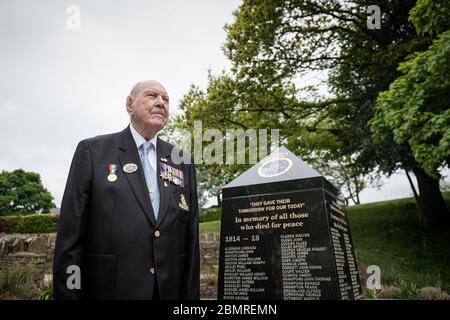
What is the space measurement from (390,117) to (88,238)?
787 centimetres

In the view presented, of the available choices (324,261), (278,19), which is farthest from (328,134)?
(324,261)

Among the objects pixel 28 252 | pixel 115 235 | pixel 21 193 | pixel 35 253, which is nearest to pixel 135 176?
pixel 115 235

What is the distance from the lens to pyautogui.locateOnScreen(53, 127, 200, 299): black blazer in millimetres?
2457

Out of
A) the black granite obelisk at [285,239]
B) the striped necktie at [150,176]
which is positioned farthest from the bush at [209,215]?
the striped necktie at [150,176]

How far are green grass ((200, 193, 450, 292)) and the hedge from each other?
14.8 meters

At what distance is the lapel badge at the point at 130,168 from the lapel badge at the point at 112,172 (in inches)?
3.0

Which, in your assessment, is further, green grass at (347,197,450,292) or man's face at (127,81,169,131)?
green grass at (347,197,450,292)

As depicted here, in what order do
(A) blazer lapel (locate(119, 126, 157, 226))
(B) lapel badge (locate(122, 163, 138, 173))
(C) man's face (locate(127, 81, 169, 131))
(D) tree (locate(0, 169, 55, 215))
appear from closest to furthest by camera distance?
(A) blazer lapel (locate(119, 126, 157, 226)) < (B) lapel badge (locate(122, 163, 138, 173)) < (C) man's face (locate(127, 81, 169, 131)) < (D) tree (locate(0, 169, 55, 215))

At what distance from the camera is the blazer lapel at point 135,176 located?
2.66 m

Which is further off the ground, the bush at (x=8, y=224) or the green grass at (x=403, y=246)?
→ the bush at (x=8, y=224)

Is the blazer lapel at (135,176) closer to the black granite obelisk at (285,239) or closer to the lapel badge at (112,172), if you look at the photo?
the lapel badge at (112,172)

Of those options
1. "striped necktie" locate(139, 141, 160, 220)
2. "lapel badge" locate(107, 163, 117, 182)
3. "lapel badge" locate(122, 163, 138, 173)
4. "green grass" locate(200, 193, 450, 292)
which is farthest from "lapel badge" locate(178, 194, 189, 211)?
"green grass" locate(200, 193, 450, 292)

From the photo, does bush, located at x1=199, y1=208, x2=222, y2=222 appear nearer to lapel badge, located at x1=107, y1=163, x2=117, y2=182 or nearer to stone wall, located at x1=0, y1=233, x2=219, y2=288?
stone wall, located at x1=0, y1=233, x2=219, y2=288

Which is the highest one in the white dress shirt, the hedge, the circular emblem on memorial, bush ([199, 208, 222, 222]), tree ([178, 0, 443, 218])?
tree ([178, 0, 443, 218])
